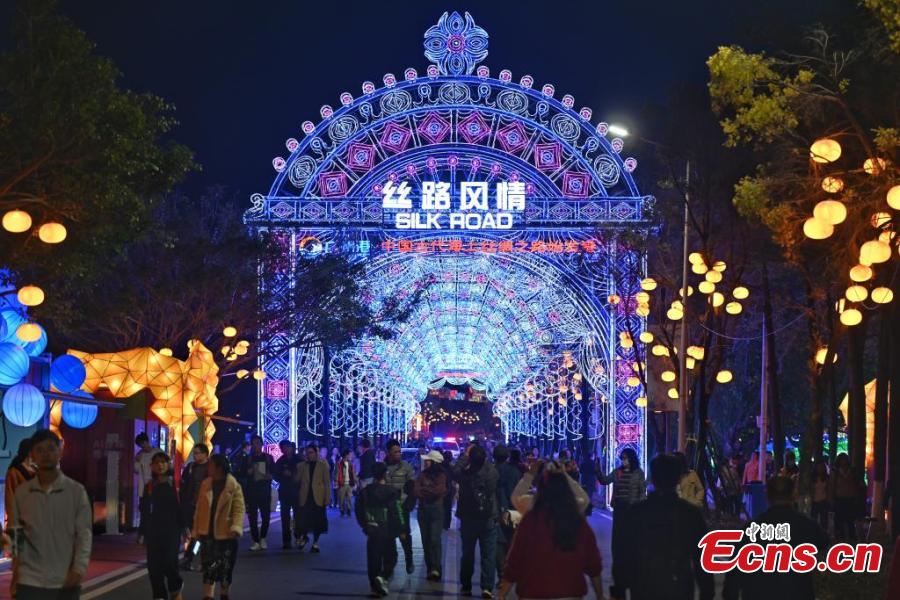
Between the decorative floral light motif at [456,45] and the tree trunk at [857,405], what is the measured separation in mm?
20561

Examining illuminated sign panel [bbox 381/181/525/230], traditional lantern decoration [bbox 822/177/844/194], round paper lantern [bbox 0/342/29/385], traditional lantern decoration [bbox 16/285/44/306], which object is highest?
illuminated sign panel [bbox 381/181/525/230]

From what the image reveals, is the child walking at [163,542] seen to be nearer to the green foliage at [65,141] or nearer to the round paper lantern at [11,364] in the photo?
the green foliage at [65,141]

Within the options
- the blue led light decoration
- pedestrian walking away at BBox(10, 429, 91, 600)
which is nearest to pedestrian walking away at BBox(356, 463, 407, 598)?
pedestrian walking away at BBox(10, 429, 91, 600)

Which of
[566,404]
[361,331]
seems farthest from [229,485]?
[566,404]

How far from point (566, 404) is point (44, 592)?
54.5 m

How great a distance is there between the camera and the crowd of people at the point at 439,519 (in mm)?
7723

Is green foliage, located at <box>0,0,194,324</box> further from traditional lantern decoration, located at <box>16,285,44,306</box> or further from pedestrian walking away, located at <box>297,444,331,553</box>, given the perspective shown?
pedestrian walking away, located at <box>297,444,331,553</box>

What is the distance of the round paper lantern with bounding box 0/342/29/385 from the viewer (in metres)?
18.1

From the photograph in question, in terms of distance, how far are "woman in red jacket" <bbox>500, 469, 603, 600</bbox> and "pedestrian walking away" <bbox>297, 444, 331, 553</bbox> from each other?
1344cm

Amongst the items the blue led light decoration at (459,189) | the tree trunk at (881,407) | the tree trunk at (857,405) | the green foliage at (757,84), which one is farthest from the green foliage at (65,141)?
the blue led light decoration at (459,189)

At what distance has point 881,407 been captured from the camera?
2159cm

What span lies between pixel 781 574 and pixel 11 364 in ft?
42.5

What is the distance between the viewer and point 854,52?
14.8 meters

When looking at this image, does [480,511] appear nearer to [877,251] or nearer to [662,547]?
[877,251]
